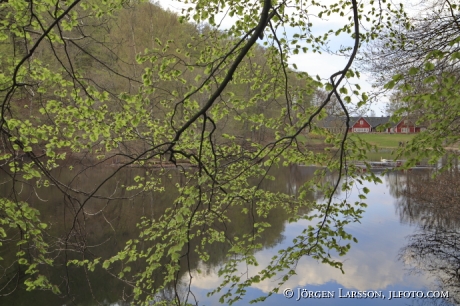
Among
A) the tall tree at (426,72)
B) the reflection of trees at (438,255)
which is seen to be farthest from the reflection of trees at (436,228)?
the tall tree at (426,72)

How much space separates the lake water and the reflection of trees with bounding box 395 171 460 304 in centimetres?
3

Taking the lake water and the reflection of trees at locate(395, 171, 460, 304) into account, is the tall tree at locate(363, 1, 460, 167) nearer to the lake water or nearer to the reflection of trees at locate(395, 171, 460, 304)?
the reflection of trees at locate(395, 171, 460, 304)

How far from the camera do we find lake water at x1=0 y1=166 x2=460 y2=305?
8.69 metres

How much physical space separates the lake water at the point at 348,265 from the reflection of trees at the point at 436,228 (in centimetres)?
3

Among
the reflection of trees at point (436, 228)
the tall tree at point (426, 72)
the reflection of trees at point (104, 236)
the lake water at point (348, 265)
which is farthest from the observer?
the reflection of trees at point (436, 228)

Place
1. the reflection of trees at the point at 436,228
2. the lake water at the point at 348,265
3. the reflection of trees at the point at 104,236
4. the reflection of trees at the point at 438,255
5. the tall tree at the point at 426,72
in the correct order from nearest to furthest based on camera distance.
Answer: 1. the tall tree at the point at 426,72
2. the reflection of trees at the point at 104,236
3. the lake water at the point at 348,265
4. the reflection of trees at the point at 438,255
5. the reflection of trees at the point at 436,228

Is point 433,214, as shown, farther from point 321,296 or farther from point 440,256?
point 321,296

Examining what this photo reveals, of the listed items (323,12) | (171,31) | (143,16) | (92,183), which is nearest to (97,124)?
(323,12)

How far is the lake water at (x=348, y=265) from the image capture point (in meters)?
8.69

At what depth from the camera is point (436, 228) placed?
12227 millimetres

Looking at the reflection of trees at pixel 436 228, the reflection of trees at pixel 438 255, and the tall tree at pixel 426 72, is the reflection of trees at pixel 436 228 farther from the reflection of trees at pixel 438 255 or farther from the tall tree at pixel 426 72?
the tall tree at pixel 426 72

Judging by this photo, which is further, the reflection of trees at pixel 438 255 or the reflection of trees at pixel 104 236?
the reflection of trees at pixel 438 255

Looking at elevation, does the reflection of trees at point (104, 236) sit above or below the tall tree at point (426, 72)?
below

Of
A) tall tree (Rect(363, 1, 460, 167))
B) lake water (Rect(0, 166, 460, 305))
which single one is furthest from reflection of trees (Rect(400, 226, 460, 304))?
tall tree (Rect(363, 1, 460, 167))
